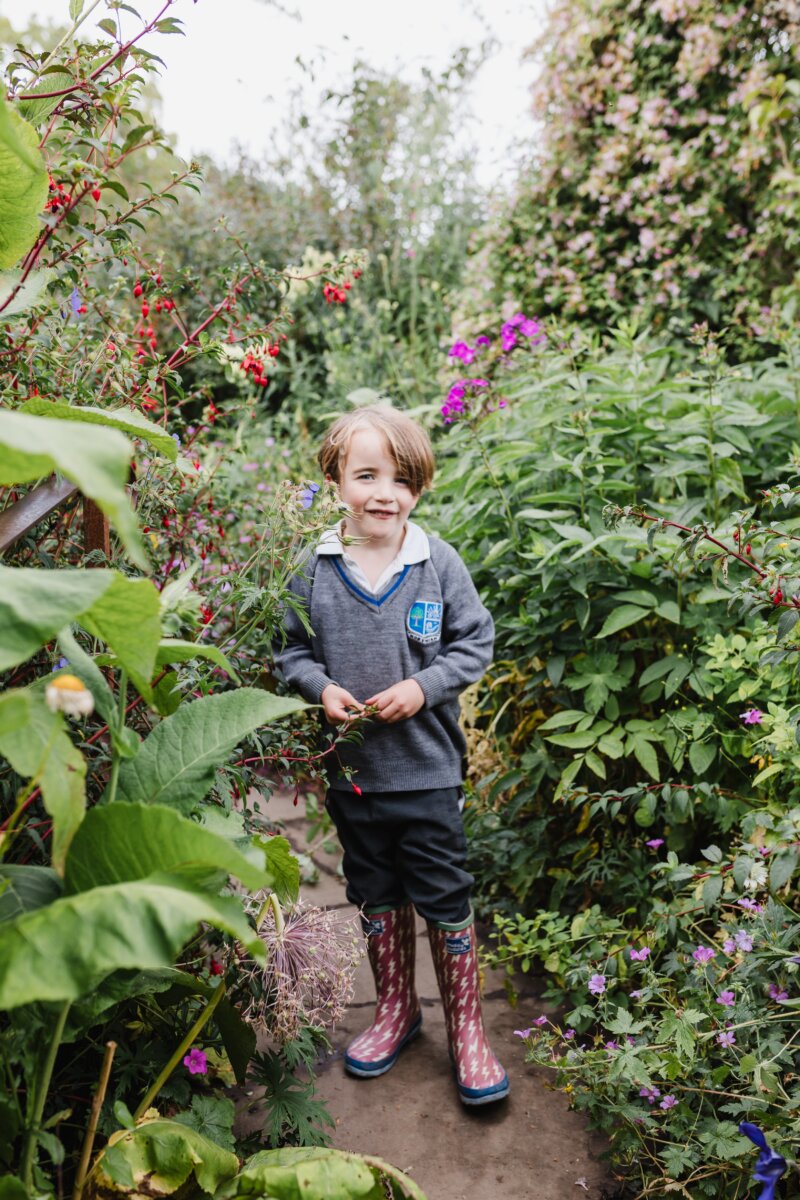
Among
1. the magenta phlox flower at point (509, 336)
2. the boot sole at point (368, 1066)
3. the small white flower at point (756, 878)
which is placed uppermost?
the magenta phlox flower at point (509, 336)

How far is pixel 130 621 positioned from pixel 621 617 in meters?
1.47

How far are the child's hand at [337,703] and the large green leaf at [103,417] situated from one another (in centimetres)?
70

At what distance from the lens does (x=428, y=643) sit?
2020 millimetres

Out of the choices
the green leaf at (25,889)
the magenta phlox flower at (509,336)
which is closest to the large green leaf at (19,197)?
the green leaf at (25,889)

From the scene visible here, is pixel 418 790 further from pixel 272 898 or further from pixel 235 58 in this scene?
pixel 235 58

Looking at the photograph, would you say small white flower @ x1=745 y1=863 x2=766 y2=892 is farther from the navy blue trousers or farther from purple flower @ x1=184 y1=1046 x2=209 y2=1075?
purple flower @ x1=184 y1=1046 x2=209 y2=1075

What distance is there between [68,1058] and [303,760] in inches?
24.2

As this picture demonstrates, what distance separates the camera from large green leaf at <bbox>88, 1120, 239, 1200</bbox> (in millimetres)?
1141

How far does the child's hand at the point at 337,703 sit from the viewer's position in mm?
1801

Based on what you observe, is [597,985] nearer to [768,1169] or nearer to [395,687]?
[768,1169]

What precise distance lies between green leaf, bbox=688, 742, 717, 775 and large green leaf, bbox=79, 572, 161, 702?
1.41 meters

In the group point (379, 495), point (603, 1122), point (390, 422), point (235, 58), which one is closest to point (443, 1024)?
point (603, 1122)

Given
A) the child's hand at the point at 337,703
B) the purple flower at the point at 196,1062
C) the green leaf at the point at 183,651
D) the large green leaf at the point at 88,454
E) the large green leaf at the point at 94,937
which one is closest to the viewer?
the large green leaf at the point at 88,454

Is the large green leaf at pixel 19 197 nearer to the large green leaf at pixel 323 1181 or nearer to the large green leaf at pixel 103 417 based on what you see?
the large green leaf at pixel 103 417
